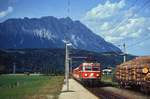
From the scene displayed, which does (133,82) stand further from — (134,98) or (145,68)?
(134,98)

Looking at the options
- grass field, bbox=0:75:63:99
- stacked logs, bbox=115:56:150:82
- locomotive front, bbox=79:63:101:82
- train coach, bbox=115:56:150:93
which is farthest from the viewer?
locomotive front, bbox=79:63:101:82

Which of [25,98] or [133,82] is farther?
[133,82]

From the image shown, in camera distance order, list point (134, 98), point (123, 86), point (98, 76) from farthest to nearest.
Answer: point (98, 76)
point (123, 86)
point (134, 98)

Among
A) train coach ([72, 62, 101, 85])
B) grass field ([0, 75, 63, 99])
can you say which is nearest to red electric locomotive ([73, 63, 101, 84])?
train coach ([72, 62, 101, 85])

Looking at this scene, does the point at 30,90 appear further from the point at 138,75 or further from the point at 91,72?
the point at 138,75

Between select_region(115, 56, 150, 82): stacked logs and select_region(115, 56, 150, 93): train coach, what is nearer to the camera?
select_region(115, 56, 150, 93): train coach

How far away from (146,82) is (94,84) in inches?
1004

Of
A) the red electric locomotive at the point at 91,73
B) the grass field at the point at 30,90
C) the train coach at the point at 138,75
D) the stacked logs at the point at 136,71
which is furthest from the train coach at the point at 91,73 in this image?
the train coach at the point at 138,75

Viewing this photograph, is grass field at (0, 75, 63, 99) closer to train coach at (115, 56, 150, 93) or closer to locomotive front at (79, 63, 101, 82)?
locomotive front at (79, 63, 101, 82)

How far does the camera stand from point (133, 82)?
1743 inches

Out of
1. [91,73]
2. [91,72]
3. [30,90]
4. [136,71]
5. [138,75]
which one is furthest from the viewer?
[91,72]

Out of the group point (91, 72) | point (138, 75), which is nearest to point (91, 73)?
point (91, 72)

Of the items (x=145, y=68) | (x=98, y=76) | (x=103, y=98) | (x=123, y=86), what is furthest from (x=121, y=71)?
(x=103, y=98)

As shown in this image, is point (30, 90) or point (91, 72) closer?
point (30, 90)
